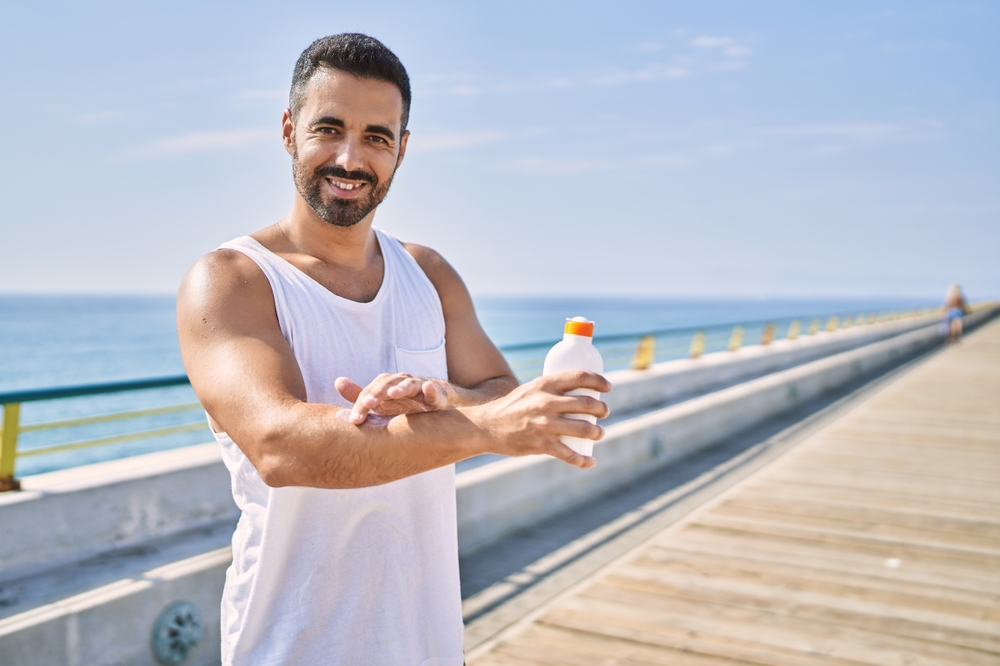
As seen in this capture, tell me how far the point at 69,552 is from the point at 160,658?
73 cm

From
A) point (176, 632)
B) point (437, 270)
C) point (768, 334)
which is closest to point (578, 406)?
point (437, 270)

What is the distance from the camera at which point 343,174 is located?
6.33 feet

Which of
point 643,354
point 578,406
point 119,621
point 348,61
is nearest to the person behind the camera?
point 578,406

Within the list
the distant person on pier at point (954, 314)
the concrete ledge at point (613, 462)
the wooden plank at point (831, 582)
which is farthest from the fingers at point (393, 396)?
the distant person on pier at point (954, 314)

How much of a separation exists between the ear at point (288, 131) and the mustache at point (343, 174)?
5.2 inches

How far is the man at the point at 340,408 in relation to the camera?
155 centimetres

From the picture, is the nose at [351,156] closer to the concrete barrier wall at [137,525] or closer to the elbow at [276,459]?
the elbow at [276,459]

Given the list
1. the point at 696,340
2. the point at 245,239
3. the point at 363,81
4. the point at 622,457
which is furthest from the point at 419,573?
the point at 696,340

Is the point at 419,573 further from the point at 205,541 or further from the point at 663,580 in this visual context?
the point at 663,580

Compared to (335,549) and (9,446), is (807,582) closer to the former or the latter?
(335,549)

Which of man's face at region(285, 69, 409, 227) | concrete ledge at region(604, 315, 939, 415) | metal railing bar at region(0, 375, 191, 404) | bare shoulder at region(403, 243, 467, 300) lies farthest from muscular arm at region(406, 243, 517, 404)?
concrete ledge at region(604, 315, 939, 415)

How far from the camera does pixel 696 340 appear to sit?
13.7 m

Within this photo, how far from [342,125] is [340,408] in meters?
0.68

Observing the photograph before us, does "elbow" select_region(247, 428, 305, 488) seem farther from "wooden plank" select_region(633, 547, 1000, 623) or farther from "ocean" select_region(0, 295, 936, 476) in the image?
"ocean" select_region(0, 295, 936, 476)
